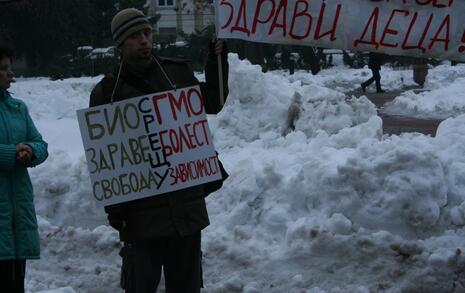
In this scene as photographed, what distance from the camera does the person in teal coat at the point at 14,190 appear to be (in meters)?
3.71

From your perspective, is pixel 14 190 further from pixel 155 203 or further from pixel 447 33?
pixel 447 33

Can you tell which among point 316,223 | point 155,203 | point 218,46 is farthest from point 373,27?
point 155,203

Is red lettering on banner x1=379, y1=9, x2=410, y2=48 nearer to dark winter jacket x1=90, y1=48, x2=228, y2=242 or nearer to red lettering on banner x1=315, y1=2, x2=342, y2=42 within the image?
red lettering on banner x1=315, y1=2, x2=342, y2=42

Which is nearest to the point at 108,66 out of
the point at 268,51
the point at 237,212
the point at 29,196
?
the point at 268,51

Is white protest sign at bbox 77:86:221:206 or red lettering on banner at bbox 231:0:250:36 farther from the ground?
red lettering on banner at bbox 231:0:250:36

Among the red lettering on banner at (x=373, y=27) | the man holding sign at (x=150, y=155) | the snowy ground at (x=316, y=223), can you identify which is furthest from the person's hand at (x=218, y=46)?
the snowy ground at (x=316, y=223)

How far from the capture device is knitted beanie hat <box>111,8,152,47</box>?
361 centimetres

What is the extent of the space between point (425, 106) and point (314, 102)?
6.19 metres

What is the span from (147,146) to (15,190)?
695 mm

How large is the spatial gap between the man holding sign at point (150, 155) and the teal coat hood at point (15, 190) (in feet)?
1.09

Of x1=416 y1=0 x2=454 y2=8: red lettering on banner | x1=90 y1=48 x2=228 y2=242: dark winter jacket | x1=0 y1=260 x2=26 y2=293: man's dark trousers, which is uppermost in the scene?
x1=416 y1=0 x2=454 y2=8: red lettering on banner

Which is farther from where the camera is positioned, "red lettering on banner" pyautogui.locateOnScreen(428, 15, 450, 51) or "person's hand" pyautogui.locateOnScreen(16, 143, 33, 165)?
"red lettering on banner" pyautogui.locateOnScreen(428, 15, 450, 51)

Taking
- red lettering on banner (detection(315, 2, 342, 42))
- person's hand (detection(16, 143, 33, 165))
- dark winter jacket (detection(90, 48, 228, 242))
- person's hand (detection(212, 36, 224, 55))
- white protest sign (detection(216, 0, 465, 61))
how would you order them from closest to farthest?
dark winter jacket (detection(90, 48, 228, 242))
person's hand (detection(16, 143, 33, 165))
person's hand (detection(212, 36, 224, 55))
white protest sign (detection(216, 0, 465, 61))
red lettering on banner (detection(315, 2, 342, 42))

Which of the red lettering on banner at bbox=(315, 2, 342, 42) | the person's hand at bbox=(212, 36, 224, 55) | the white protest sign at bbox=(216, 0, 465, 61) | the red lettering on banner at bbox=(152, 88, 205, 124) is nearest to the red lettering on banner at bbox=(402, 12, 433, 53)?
the white protest sign at bbox=(216, 0, 465, 61)
